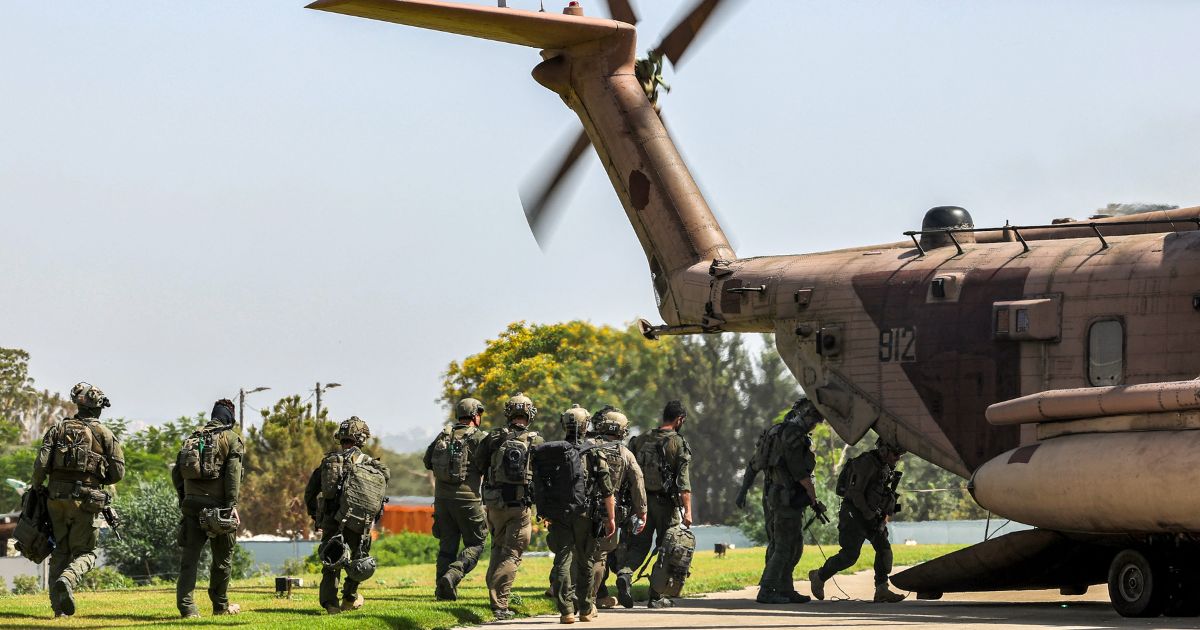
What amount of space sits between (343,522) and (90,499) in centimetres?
217

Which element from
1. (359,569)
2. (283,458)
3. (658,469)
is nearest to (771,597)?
(658,469)

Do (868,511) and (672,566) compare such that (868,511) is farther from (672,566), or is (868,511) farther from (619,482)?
(619,482)

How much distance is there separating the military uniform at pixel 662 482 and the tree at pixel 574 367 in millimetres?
40229

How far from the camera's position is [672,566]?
1501 centimetres

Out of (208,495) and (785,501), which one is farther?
(785,501)

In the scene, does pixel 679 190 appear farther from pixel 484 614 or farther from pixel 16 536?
pixel 16 536

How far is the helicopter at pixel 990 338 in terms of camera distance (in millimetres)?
11977

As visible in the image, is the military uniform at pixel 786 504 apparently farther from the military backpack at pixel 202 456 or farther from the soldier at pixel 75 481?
the soldier at pixel 75 481

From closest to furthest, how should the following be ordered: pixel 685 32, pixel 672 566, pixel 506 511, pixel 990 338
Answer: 1. pixel 506 511
2. pixel 990 338
3. pixel 672 566
4. pixel 685 32

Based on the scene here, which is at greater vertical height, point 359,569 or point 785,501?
point 785,501

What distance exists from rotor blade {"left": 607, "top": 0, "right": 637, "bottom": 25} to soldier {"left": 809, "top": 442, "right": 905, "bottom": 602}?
765 centimetres

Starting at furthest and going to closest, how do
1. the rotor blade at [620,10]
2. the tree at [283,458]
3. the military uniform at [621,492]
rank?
the tree at [283,458] < the rotor blade at [620,10] < the military uniform at [621,492]

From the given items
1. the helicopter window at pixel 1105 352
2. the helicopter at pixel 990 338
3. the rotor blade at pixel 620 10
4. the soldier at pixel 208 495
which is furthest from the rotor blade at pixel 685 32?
the soldier at pixel 208 495

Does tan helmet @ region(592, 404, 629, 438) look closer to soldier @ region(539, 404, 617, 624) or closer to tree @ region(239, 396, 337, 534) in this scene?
soldier @ region(539, 404, 617, 624)
